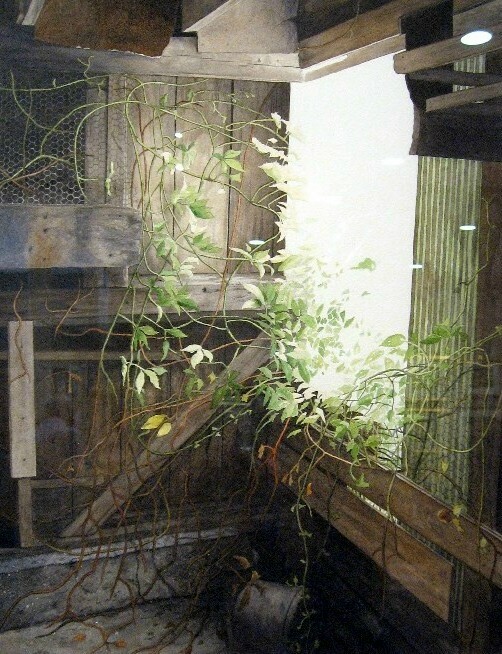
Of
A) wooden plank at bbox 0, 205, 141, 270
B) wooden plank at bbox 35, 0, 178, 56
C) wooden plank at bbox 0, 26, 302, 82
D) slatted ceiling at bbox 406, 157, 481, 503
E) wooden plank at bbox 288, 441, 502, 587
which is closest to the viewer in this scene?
wooden plank at bbox 0, 205, 141, 270

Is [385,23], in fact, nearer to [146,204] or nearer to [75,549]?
[146,204]

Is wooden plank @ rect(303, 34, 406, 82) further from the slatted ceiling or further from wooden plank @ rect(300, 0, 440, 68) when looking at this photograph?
the slatted ceiling

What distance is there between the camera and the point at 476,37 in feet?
6.17

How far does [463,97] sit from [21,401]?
2088mm

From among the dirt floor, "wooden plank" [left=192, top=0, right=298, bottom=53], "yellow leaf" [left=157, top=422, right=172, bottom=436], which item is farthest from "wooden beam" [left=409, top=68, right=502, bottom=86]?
the dirt floor

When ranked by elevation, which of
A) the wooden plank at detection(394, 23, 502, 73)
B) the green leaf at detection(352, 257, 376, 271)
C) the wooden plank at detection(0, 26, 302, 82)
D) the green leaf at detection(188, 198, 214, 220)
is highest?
the wooden plank at detection(0, 26, 302, 82)

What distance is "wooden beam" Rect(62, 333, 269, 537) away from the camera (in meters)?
3.40

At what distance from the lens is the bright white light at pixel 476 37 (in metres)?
1.85

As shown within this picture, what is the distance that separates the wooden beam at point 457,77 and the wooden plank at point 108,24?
106 centimetres

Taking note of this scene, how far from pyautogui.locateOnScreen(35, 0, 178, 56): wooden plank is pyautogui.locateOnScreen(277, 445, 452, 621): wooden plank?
189cm

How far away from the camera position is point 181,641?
324cm

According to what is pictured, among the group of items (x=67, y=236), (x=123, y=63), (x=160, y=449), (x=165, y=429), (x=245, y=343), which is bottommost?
(x=160, y=449)

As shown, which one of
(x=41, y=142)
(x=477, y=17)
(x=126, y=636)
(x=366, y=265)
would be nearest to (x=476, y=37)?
(x=477, y=17)

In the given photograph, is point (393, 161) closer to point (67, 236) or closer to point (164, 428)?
point (67, 236)
